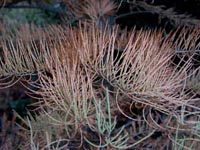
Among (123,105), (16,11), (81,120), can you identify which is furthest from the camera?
(16,11)

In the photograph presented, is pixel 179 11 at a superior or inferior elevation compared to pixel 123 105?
superior

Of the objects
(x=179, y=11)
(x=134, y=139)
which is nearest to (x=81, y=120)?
(x=134, y=139)

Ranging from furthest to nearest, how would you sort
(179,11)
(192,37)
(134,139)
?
(179,11), (134,139), (192,37)

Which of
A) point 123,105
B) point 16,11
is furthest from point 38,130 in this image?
point 16,11

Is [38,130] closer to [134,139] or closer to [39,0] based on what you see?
[134,139]

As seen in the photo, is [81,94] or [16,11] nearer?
[81,94]

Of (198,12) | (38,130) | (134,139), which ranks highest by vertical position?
(198,12)

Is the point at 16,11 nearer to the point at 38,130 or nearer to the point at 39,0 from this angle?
the point at 39,0

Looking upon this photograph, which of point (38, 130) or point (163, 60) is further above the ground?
point (163, 60)

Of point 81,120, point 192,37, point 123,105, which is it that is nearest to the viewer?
point 81,120
